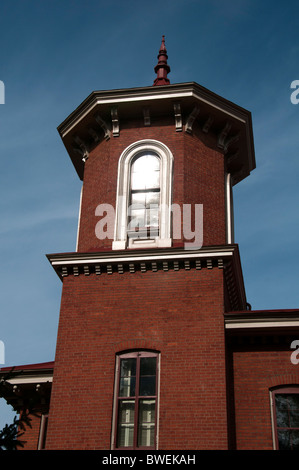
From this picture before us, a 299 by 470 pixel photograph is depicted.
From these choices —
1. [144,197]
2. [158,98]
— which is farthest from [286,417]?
[158,98]

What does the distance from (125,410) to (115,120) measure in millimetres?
7972

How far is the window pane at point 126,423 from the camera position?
41.6 ft

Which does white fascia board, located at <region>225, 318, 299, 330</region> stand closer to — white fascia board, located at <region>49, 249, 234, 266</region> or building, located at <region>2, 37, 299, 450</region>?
building, located at <region>2, 37, 299, 450</region>

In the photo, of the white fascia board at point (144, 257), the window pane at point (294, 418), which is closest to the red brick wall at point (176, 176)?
the white fascia board at point (144, 257)

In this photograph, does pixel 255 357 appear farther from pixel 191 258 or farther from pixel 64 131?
pixel 64 131

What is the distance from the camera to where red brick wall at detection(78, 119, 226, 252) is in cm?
1584

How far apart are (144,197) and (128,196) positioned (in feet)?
1.40

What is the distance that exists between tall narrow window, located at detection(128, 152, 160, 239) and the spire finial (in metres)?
3.90

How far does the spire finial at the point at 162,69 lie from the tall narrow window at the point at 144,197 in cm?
390

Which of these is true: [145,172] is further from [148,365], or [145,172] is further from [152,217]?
[148,365]

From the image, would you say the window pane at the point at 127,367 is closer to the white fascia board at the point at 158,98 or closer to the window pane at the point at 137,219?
the window pane at the point at 137,219

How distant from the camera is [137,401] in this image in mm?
12977

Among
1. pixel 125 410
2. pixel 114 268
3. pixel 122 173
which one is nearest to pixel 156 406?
pixel 125 410
